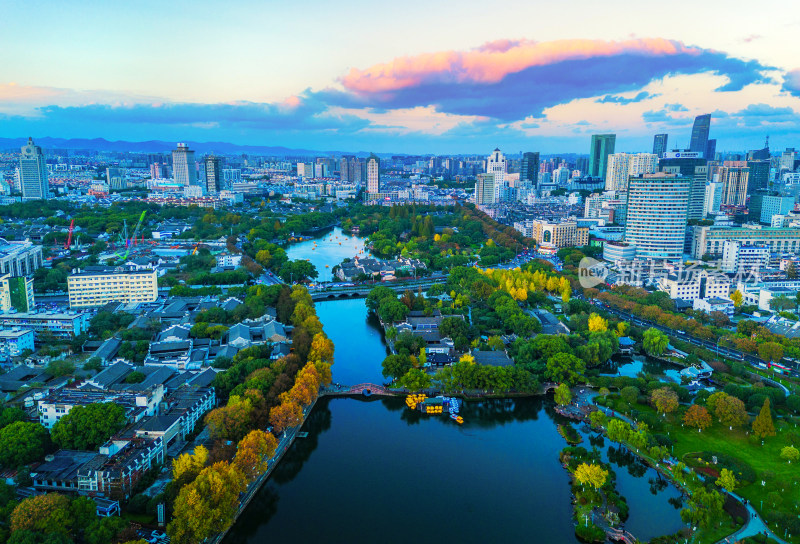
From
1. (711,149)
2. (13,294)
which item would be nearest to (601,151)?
(711,149)

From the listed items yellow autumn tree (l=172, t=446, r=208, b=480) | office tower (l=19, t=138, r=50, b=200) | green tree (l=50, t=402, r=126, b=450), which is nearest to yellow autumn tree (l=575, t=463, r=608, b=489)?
yellow autumn tree (l=172, t=446, r=208, b=480)

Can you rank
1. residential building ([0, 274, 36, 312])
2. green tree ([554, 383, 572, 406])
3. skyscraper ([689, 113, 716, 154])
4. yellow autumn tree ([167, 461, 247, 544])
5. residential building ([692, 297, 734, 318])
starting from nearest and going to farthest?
yellow autumn tree ([167, 461, 247, 544]) < green tree ([554, 383, 572, 406]) < residential building ([0, 274, 36, 312]) < residential building ([692, 297, 734, 318]) < skyscraper ([689, 113, 716, 154])

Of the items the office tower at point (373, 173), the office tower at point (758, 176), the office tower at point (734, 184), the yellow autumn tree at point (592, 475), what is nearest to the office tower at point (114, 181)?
the office tower at point (373, 173)

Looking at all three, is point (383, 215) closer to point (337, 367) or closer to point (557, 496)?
point (337, 367)

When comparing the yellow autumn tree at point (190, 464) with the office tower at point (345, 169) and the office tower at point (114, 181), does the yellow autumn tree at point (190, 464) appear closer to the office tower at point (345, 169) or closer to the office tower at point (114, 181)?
the office tower at point (114, 181)

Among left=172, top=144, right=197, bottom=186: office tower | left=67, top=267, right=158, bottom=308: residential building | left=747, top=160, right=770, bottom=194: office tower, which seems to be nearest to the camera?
left=67, top=267, right=158, bottom=308: residential building

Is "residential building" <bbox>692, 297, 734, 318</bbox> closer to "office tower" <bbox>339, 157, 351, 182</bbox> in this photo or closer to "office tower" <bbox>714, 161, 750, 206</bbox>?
"office tower" <bbox>714, 161, 750, 206</bbox>

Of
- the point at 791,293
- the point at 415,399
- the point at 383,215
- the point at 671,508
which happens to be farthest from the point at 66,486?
the point at 383,215
